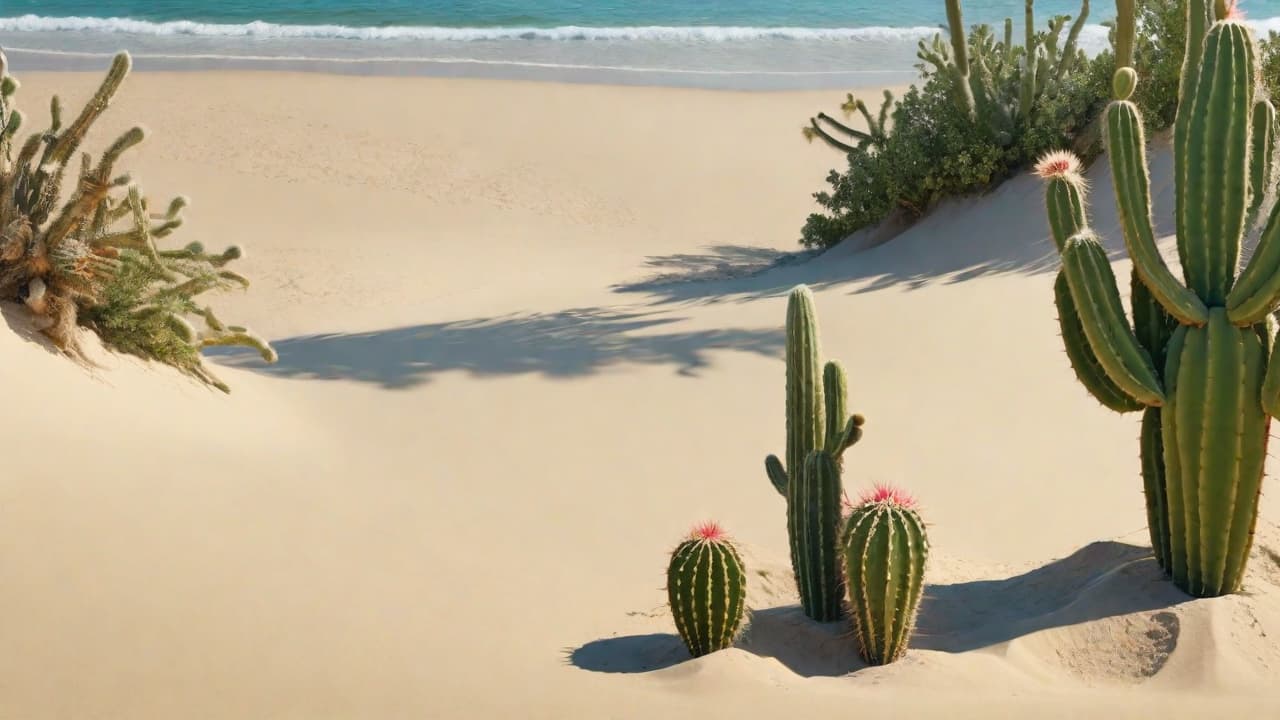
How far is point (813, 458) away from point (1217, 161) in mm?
1662

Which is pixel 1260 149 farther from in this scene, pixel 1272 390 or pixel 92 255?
pixel 92 255

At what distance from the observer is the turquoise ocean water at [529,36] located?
→ 82.9 feet

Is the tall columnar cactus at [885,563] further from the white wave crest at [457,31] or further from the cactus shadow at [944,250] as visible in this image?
Answer: the white wave crest at [457,31]

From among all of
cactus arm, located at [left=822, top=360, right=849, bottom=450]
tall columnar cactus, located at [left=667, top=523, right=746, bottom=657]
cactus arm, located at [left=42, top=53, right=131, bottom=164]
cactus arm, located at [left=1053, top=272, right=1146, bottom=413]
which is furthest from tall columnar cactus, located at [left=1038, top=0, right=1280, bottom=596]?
cactus arm, located at [left=42, top=53, right=131, bottom=164]

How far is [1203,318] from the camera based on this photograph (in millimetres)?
4438

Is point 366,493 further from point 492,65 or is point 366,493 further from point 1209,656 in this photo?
point 492,65

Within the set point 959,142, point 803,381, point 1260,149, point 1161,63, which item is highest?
point 1161,63

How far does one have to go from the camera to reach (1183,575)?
469 centimetres

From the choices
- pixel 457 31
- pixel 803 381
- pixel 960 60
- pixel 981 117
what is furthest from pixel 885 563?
pixel 457 31

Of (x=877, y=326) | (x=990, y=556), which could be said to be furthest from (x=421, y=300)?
(x=990, y=556)

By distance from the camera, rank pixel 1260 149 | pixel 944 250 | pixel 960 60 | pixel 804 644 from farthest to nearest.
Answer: pixel 960 60 < pixel 944 250 < pixel 1260 149 < pixel 804 644

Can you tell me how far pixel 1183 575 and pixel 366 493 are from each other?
126 inches

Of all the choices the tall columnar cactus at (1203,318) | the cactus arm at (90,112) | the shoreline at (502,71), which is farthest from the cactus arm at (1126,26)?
the shoreline at (502,71)

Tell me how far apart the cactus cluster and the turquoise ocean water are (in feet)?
59.9
